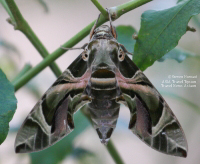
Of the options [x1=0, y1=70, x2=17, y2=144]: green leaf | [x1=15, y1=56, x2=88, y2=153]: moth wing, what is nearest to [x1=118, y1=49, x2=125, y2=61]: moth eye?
[x1=15, y1=56, x2=88, y2=153]: moth wing

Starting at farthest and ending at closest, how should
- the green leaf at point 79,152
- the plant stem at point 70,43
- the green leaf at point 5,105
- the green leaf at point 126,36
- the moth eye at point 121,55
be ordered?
the green leaf at point 79,152 → the green leaf at point 126,36 → the moth eye at point 121,55 → the plant stem at point 70,43 → the green leaf at point 5,105

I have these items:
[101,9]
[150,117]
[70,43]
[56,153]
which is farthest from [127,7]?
[56,153]

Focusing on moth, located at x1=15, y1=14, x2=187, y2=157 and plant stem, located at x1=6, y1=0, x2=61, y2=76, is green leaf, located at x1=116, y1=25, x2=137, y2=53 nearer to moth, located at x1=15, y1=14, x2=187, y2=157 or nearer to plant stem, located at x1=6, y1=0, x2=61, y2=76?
moth, located at x1=15, y1=14, x2=187, y2=157

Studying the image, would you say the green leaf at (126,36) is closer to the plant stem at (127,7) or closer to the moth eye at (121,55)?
the moth eye at (121,55)

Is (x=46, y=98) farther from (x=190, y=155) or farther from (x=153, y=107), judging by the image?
(x=190, y=155)

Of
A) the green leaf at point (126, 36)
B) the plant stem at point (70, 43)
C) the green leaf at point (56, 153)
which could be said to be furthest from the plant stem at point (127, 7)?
the green leaf at point (56, 153)

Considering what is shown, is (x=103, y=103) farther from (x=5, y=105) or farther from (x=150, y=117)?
(x=5, y=105)
